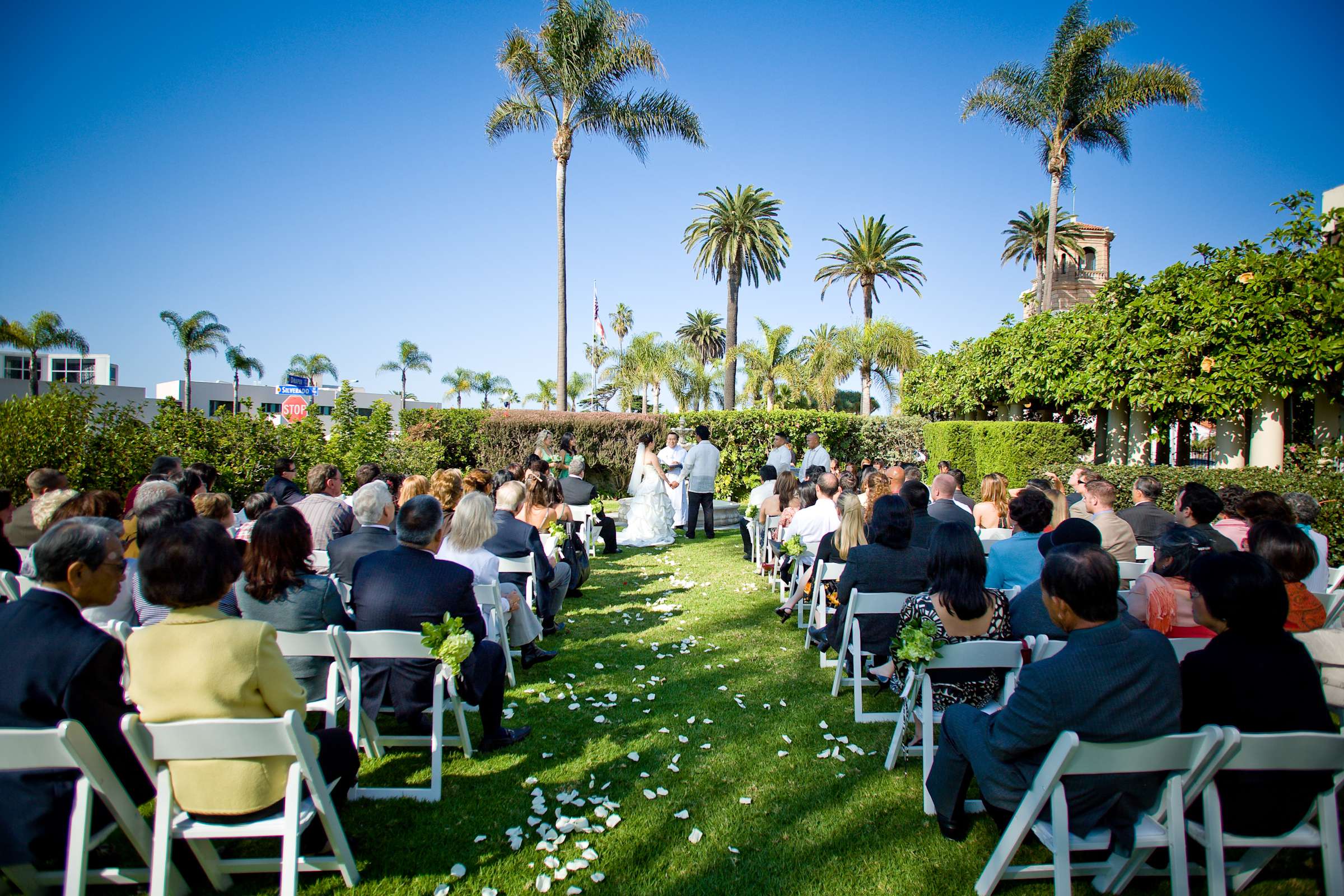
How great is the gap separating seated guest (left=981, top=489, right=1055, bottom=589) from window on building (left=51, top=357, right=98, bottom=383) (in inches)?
2770

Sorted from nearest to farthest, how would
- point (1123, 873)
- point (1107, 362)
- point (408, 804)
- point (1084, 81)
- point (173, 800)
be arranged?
point (173, 800) < point (1123, 873) < point (408, 804) < point (1107, 362) < point (1084, 81)

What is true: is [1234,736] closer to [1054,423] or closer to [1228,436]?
[1228,436]

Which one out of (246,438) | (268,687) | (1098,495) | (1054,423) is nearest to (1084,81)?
(1054,423)

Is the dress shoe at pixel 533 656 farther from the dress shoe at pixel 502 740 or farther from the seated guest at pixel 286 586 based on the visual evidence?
the seated guest at pixel 286 586

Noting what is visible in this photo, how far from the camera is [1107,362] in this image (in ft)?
44.1

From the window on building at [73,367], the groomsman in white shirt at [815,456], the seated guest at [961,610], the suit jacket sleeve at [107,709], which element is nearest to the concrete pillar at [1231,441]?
the groomsman in white shirt at [815,456]

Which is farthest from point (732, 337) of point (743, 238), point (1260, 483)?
point (1260, 483)

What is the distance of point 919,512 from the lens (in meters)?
6.01

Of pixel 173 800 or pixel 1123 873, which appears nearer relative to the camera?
pixel 173 800

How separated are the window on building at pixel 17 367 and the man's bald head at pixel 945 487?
65638 mm

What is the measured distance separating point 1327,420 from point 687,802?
13.9 meters

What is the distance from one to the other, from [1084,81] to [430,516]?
28200 mm

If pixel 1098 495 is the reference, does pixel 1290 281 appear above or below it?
above

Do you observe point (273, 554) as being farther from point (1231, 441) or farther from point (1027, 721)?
point (1231, 441)
